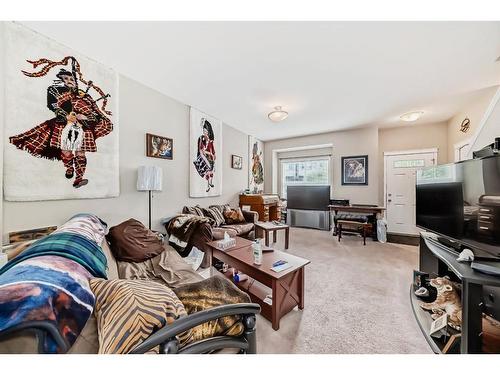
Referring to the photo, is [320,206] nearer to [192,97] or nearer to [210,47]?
[192,97]

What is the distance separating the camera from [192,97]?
10.3ft

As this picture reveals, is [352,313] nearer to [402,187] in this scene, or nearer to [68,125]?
[68,125]

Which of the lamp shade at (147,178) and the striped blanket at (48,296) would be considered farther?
the lamp shade at (147,178)

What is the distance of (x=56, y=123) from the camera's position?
1916 mm

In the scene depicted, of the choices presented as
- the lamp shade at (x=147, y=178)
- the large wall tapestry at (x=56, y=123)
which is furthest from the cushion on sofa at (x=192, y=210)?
the large wall tapestry at (x=56, y=123)

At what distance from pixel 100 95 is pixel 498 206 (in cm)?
391

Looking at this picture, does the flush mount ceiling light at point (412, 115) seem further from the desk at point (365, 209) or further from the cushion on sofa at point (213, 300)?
the cushion on sofa at point (213, 300)

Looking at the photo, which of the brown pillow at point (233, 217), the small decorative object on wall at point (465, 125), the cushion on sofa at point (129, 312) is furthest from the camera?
the brown pillow at point (233, 217)

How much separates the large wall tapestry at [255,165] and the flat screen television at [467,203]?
395 centimetres

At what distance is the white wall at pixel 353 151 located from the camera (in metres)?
4.73

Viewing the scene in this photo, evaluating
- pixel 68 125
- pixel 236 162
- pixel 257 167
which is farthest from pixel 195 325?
pixel 257 167

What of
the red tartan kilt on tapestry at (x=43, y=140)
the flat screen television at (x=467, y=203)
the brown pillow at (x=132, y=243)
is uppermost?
the red tartan kilt on tapestry at (x=43, y=140)

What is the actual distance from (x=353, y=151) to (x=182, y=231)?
4.61 metres
